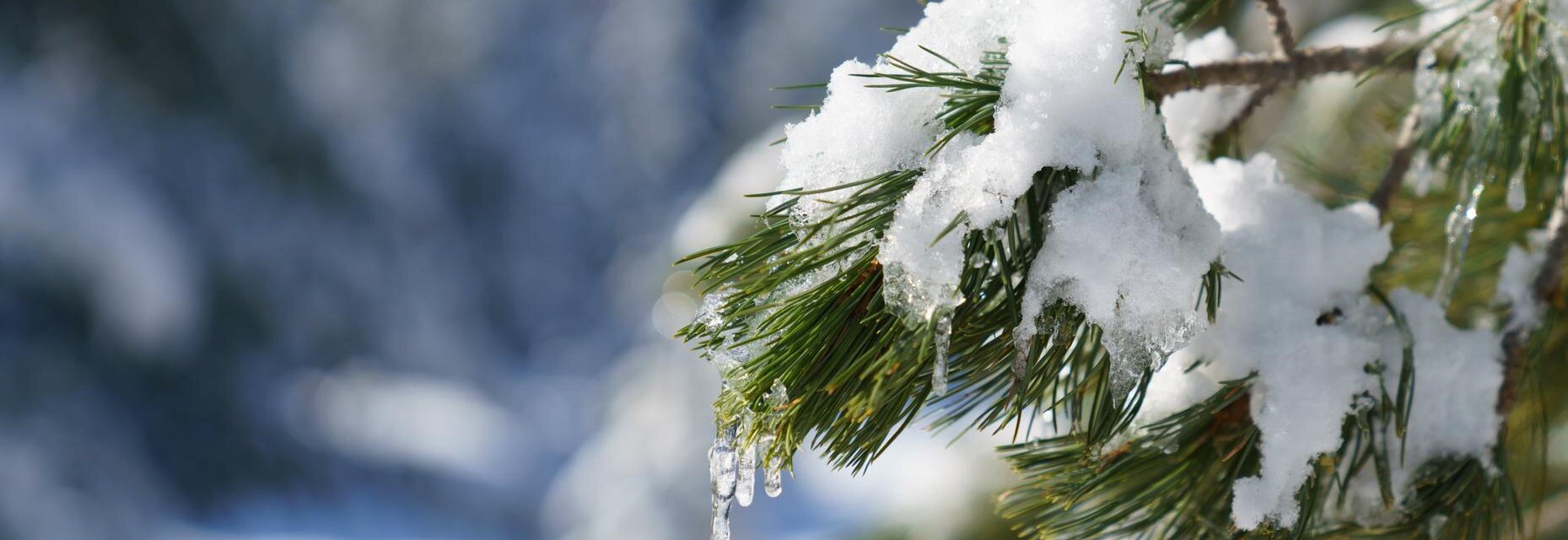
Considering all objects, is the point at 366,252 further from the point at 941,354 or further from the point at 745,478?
the point at 941,354

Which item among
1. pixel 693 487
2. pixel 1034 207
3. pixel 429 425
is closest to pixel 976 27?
pixel 1034 207

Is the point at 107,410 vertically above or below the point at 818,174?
above

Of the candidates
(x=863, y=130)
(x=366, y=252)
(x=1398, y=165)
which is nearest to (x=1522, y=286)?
(x=1398, y=165)

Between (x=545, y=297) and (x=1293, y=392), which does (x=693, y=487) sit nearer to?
(x=545, y=297)

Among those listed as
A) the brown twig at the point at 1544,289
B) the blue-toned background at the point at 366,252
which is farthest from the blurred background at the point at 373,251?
the brown twig at the point at 1544,289

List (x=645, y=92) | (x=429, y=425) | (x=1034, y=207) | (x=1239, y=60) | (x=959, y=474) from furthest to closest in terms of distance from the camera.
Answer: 1. (x=429, y=425)
2. (x=645, y=92)
3. (x=959, y=474)
4. (x=1239, y=60)
5. (x=1034, y=207)

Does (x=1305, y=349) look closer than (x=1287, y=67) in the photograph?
Yes
